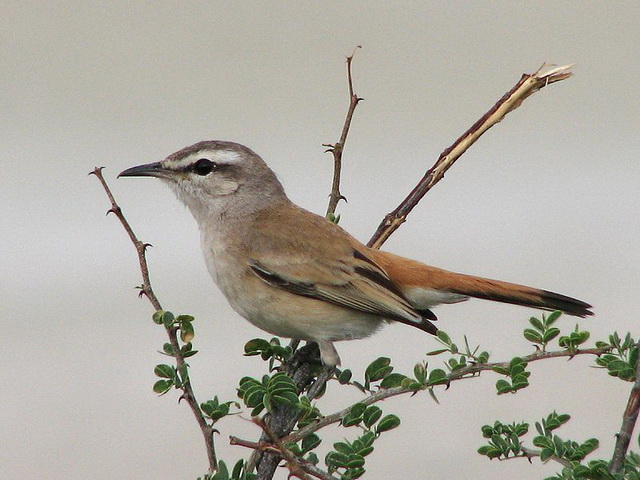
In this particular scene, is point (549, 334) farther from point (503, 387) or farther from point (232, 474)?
point (232, 474)

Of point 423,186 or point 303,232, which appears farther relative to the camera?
point 303,232

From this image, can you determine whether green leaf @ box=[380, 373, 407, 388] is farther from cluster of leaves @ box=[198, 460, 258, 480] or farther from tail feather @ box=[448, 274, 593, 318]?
tail feather @ box=[448, 274, 593, 318]

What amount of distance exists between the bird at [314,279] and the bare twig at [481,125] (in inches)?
9.1

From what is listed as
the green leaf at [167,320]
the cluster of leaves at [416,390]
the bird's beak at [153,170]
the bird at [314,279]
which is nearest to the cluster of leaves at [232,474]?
the cluster of leaves at [416,390]

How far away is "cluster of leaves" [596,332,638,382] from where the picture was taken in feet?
6.42

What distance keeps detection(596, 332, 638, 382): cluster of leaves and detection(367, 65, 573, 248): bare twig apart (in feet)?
4.09

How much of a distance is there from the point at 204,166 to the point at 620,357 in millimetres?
2570

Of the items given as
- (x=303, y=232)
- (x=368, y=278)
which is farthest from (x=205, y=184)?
(x=368, y=278)

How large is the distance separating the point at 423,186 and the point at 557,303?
28.3 inches

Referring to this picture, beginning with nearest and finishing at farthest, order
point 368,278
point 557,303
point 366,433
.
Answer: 1. point 366,433
2. point 557,303
3. point 368,278

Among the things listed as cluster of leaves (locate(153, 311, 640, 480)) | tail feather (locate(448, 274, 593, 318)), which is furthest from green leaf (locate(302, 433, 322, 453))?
tail feather (locate(448, 274, 593, 318))

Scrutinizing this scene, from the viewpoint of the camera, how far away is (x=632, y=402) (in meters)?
1.76

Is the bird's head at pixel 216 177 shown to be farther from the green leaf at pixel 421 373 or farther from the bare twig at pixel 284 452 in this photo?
the bare twig at pixel 284 452

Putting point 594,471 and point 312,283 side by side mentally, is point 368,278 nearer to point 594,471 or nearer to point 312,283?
point 312,283
